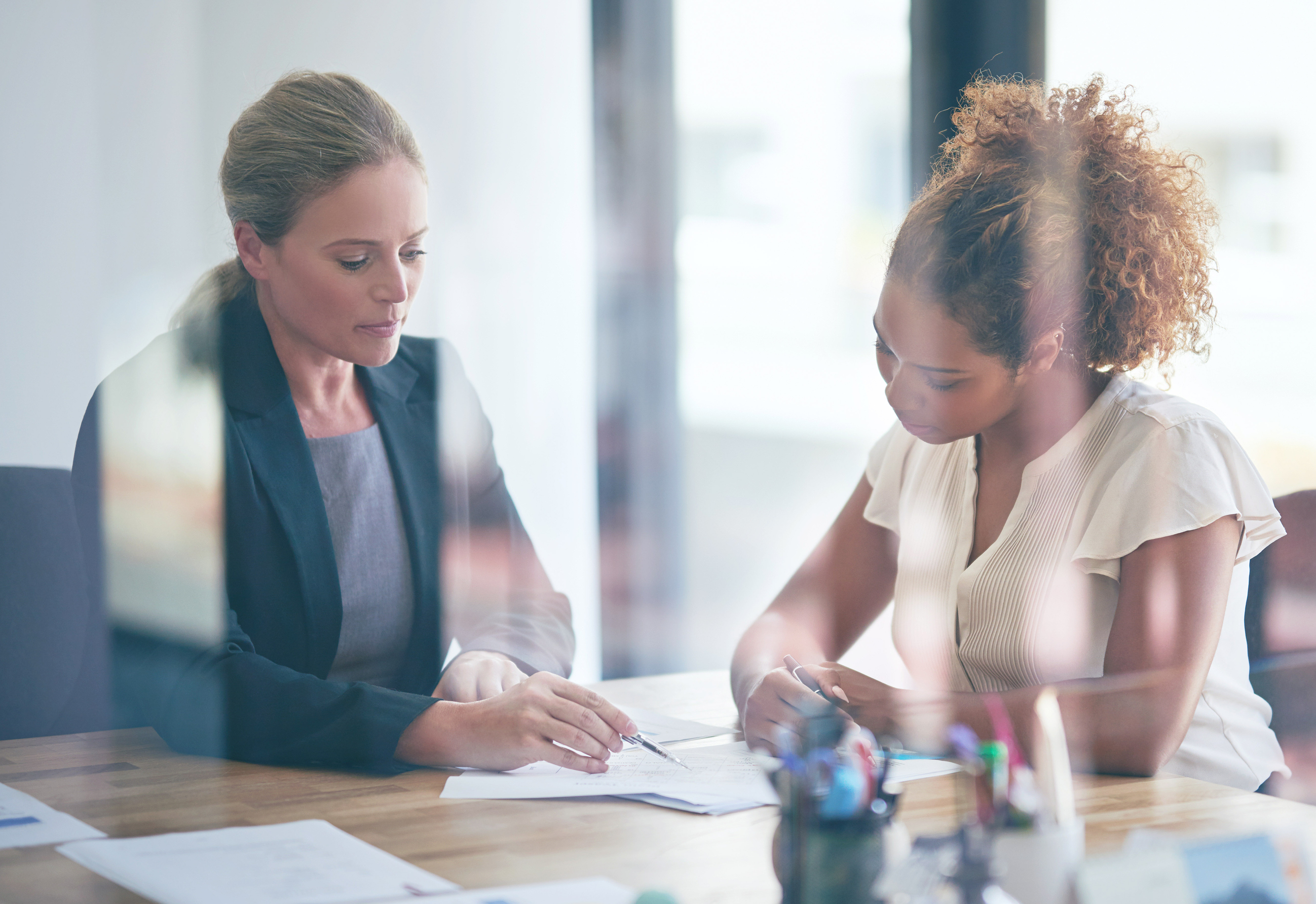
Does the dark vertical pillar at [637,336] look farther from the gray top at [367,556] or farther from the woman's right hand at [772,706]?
the woman's right hand at [772,706]

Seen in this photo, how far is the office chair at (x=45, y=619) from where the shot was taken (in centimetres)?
150

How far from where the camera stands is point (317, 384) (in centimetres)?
151

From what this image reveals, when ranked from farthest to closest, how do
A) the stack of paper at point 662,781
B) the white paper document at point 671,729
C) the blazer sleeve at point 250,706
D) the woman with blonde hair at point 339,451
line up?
the woman with blonde hair at point 339,451 → the white paper document at point 671,729 → the blazer sleeve at point 250,706 → the stack of paper at point 662,781

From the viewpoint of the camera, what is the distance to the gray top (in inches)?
57.9

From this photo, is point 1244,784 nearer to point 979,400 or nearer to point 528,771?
point 979,400

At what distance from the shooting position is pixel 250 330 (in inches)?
56.4

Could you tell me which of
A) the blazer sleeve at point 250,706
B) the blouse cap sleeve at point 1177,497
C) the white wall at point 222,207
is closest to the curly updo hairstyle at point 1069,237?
the blouse cap sleeve at point 1177,497

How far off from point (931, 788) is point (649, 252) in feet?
5.25

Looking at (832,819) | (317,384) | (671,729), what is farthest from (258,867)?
(317,384)

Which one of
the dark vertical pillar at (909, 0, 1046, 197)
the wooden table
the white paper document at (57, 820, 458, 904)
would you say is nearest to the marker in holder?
the wooden table

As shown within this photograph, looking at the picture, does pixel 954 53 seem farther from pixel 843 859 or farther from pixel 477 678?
pixel 843 859

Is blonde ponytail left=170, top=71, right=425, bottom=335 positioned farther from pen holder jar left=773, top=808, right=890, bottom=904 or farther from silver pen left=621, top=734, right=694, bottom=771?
pen holder jar left=773, top=808, right=890, bottom=904

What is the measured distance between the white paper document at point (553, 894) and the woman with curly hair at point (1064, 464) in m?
0.38

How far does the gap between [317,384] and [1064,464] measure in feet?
2.99
